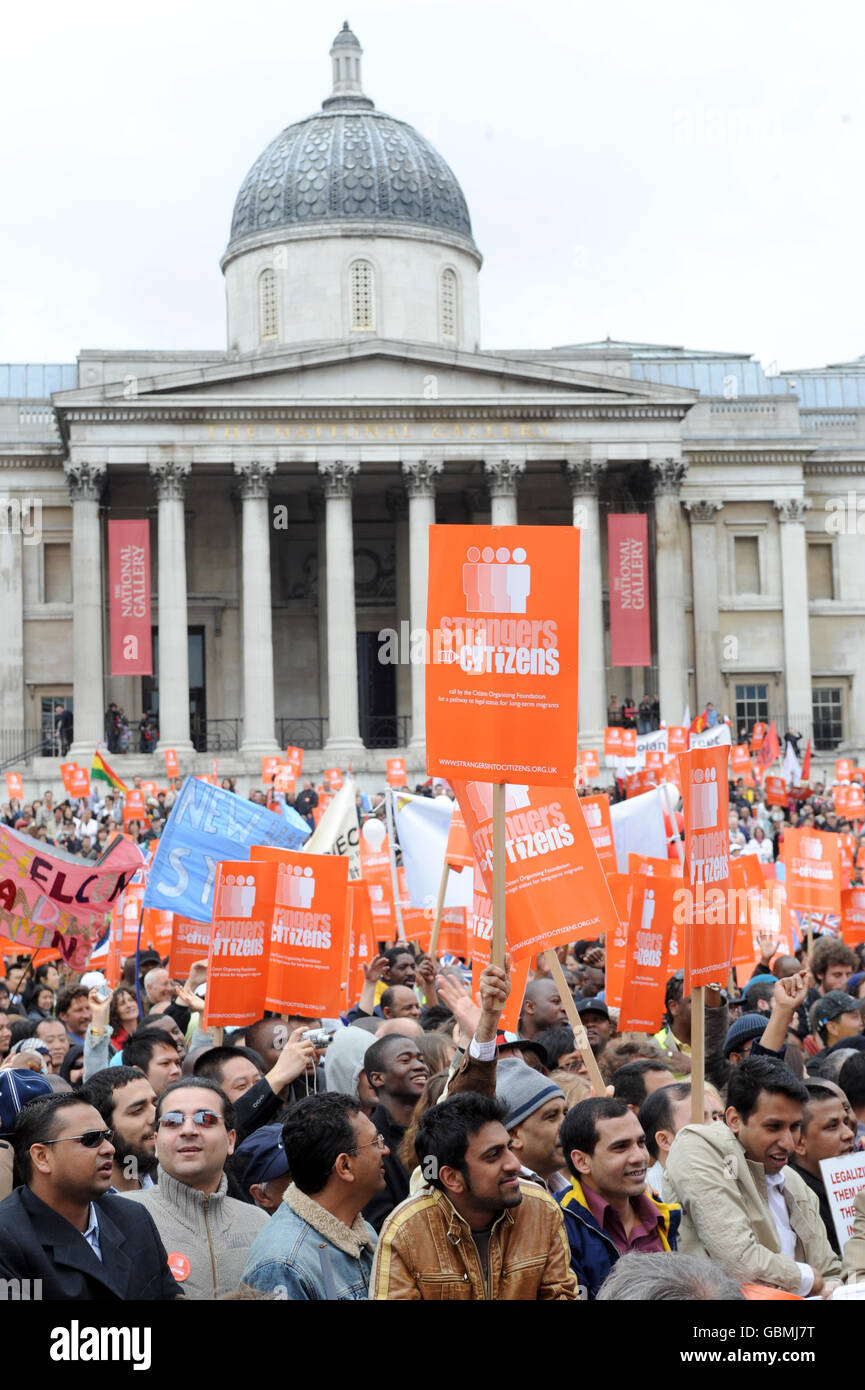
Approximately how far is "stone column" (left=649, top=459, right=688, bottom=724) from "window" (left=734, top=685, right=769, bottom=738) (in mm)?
3539

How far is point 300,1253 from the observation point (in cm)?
695

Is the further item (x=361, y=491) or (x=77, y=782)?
(x=361, y=491)

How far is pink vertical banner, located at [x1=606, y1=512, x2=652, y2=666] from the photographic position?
5512 centimetres

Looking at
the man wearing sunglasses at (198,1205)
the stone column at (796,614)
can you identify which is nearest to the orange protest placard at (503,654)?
the man wearing sunglasses at (198,1205)

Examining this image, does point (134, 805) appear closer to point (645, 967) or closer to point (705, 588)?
point (645, 967)

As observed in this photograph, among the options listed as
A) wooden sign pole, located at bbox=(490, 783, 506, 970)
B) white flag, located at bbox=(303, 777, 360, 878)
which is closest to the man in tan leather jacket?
wooden sign pole, located at bbox=(490, 783, 506, 970)

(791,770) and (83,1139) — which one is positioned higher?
(791,770)

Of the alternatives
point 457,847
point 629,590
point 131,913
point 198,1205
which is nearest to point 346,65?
point 629,590

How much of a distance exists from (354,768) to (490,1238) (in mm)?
47810

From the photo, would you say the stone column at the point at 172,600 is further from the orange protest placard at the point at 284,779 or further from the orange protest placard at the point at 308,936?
the orange protest placard at the point at 308,936

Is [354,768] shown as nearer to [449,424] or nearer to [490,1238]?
[449,424]

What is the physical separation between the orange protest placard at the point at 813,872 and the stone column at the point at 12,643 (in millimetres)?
41593

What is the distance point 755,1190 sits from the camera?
838cm

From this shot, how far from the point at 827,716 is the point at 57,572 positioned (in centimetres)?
2308
